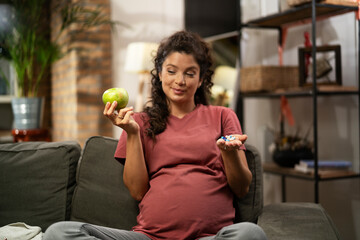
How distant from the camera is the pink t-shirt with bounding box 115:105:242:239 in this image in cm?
150

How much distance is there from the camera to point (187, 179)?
157 centimetres

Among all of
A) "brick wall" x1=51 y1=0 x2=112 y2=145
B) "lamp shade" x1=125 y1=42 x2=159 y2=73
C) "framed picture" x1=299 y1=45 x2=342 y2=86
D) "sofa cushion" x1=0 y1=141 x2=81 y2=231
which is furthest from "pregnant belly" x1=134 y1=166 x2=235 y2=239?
"brick wall" x1=51 y1=0 x2=112 y2=145

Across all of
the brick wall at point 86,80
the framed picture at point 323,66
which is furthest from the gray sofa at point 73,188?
the brick wall at point 86,80

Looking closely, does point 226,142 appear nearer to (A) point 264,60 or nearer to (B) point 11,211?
(B) point 11,211

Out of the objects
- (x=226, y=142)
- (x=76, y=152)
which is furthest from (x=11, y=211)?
(x=226, y=142)

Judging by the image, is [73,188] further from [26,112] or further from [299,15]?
[299,15]

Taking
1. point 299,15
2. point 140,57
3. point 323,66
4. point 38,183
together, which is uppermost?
point 299,15

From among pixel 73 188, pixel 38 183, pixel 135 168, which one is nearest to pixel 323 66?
pixel 135 168

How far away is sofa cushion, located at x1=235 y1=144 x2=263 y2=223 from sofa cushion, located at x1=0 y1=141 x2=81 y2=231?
2.40 feet

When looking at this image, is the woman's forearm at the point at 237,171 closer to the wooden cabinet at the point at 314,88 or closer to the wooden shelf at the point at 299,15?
the wooden cabinet at the point at 314,88

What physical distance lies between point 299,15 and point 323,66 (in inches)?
15.1

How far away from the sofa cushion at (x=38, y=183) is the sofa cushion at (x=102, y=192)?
0.05 metres

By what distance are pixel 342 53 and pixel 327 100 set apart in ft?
1.06

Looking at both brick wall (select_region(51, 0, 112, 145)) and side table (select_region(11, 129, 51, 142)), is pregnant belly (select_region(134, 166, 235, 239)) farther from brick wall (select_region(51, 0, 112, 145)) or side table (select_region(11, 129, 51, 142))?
brick wall (select_region(51, 0, 112, 145))
